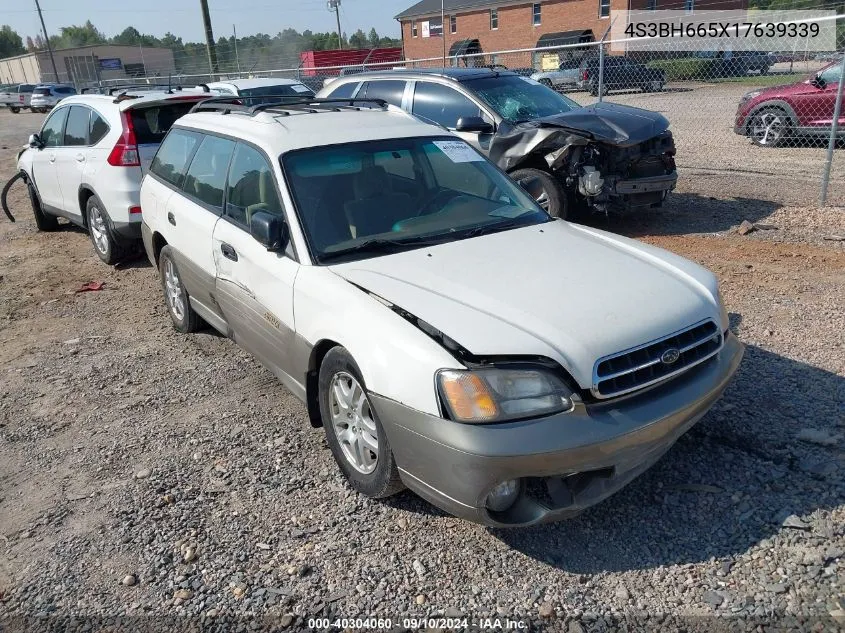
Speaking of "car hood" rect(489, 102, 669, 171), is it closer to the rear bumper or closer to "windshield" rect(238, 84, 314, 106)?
the rear bumper

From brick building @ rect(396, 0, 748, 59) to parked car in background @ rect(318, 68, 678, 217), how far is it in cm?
3423

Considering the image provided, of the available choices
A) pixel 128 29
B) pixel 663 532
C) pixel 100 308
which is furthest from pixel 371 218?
pixel 128 29

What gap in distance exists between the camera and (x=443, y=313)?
3000mm

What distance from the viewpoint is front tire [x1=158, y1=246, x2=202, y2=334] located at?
548cm

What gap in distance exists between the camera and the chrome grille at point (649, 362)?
9.25 ft

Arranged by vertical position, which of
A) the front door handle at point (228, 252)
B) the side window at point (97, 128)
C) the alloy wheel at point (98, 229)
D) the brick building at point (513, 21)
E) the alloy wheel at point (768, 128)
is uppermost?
the brick building at point (513, 21)

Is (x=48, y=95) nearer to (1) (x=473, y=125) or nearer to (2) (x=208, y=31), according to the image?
(2) (x=208, y=31)

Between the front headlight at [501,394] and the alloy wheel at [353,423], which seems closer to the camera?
the front headlight at [501,394]

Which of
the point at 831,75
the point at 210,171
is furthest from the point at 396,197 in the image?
the point at 831,75

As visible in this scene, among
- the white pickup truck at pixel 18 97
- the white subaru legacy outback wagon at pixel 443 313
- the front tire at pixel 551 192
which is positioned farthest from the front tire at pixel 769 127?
the white pickup truck at pixel 18 97

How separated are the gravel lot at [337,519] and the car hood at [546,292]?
85cm

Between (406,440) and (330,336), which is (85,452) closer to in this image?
(330,336)

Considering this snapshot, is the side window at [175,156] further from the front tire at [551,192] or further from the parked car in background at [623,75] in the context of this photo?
the parked car in background at [623,75]

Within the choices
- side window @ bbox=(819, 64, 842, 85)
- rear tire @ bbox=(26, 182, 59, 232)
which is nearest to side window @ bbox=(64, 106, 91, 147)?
rear tire @ bbox=(26, 182, 59, 232)
